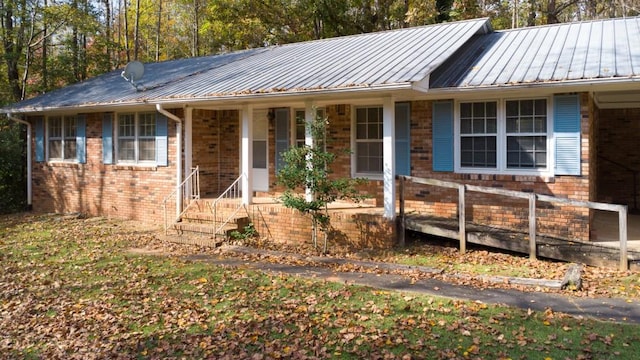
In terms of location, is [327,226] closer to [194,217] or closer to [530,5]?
[194,217]

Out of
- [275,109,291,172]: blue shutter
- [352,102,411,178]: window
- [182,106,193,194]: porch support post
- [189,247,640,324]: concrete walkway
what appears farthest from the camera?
[275,109,291,172]: blue shutter

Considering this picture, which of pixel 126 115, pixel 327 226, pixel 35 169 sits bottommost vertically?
pixel 327 226

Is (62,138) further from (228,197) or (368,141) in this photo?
(368,141)

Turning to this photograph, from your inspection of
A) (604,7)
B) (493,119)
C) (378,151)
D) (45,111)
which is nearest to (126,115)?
(45,111)

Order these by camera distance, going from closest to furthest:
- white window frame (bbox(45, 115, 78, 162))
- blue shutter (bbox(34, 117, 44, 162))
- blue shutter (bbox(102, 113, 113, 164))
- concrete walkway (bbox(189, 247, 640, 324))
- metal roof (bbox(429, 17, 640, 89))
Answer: concrete walkway (bbox(189, 247, 640, 324)) < metal roof (bbox(429, 17, 640, 89)) < blue shutter (bbox(102, 113, 113, 164)) < white window frame (bbox(45, 115, 78, 162)) < blue shutter (bbox(34, 117, 44, 162))

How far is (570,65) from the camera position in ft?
31.4

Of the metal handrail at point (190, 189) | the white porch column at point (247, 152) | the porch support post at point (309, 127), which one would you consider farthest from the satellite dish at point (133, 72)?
the porch support post at point (309, 127)

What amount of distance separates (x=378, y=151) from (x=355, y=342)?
671 cm

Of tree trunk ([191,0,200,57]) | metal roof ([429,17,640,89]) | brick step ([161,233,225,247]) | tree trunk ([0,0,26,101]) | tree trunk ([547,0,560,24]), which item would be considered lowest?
brick step ([161,233,225,247])

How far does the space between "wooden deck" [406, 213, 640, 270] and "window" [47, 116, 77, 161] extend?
10425 mm

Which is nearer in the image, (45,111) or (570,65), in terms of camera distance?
(570,65)

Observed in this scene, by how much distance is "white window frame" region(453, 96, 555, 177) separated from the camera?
964cm

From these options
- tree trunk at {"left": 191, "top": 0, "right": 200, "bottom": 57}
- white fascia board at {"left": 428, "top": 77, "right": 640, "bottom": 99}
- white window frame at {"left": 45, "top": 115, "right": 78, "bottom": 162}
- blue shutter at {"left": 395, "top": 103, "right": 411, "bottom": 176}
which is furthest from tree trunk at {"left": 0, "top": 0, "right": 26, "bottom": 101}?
white fascia board at {"left": 428, "top": 77, "right": 640, "bottom": 99}

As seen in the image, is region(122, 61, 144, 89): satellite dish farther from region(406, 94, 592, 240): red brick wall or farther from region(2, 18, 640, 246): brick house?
region(406, 94, 592, 240): red brick wall
